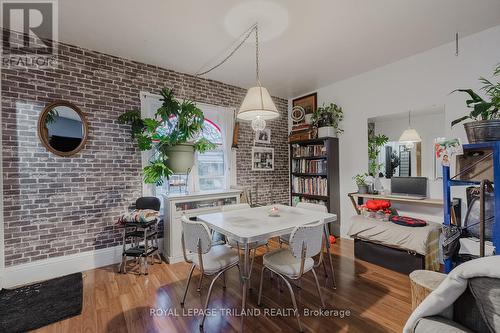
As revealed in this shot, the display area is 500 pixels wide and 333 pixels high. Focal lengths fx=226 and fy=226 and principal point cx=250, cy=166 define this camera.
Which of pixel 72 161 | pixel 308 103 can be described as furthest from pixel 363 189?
pixel 72 161

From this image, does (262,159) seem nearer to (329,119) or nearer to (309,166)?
(309,166)

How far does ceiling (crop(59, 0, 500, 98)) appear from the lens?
2203 millimetres

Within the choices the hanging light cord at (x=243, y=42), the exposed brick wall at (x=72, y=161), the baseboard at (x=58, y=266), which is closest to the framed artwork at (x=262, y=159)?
the hanging light cord at (x=243, y=42)

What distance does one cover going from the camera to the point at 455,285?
984mm

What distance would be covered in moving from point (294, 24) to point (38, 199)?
3.53 meters

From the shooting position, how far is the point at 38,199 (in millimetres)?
2633

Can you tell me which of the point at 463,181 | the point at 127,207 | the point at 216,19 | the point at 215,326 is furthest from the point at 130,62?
the point at 463,181

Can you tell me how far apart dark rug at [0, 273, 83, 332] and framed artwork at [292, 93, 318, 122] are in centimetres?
441

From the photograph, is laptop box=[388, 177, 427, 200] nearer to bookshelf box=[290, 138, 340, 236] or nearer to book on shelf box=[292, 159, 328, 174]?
bookshelf box=[290, 138, 340, 236]

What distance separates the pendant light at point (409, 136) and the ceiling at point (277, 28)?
3.42ft

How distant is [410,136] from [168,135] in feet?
11.5

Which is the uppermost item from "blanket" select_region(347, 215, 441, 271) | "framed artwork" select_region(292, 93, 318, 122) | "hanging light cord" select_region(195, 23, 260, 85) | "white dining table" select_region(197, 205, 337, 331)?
"hanging light cord" select_region(195, 23, 260, 85)

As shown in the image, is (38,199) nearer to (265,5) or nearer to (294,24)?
(265,5)

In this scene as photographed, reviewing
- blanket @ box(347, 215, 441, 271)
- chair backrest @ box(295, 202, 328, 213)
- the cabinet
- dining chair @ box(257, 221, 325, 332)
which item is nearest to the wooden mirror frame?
the cabinet
